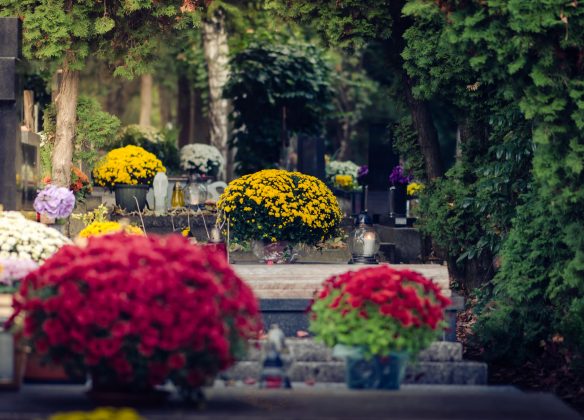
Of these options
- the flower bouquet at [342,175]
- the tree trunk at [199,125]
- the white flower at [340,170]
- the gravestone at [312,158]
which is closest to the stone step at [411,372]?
the gravestone at [312,158]

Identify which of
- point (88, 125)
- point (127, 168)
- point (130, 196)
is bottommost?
point (130, 196)

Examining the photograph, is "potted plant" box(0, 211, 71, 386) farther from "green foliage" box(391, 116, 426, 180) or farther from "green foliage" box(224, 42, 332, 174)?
"green foliage" box(224, 42, 332, 174)

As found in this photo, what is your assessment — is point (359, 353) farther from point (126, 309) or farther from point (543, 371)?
point (543, 371)

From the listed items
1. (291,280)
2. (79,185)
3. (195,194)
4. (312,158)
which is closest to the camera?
(291,280)

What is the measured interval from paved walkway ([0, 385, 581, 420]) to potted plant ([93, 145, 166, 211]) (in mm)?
11759

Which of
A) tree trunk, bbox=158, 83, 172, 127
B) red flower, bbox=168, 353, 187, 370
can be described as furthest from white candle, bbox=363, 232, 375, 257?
tree trunk, bbox=158, 83, 172, 127

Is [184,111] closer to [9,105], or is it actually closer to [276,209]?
[276,209]

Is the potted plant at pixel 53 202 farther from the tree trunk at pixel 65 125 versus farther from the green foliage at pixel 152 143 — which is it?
the green foliage at pixel 152 143

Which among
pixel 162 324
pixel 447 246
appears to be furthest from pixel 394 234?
pixel 162 324

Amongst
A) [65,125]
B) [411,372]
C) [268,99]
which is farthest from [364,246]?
[268,99]

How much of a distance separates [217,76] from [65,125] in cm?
1162

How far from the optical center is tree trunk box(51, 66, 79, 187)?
19.1m

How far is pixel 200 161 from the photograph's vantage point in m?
26.6

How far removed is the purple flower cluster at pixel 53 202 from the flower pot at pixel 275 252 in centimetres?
218
